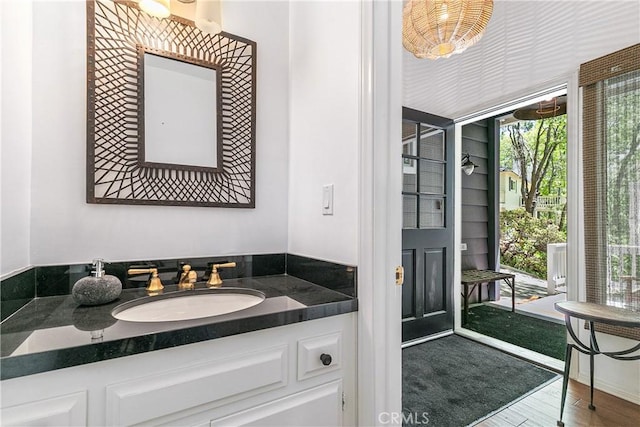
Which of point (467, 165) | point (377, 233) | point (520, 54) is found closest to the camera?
point (377, 233)

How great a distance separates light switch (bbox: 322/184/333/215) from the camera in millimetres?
1204

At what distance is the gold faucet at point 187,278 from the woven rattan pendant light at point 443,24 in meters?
1.87

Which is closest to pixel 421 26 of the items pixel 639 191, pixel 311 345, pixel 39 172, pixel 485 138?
pixel 639 191

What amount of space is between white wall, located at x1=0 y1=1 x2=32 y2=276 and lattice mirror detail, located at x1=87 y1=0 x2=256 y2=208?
0.17 metres

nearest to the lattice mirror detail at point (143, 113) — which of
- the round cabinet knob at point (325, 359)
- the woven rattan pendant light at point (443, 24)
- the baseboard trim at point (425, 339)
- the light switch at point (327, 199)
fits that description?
the light switch at point (327, 199)

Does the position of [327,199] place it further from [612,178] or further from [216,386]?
[612,178]

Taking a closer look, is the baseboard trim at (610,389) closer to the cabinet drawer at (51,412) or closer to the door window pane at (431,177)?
the door window pane at (431,177)

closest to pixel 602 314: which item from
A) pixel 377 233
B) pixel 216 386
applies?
pixel 377 233

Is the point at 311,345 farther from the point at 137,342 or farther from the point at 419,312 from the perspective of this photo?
the point at 419,312

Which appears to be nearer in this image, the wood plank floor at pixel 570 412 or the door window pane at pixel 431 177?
the wood plank floor at pixel 570 412

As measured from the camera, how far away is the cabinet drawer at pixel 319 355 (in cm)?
93

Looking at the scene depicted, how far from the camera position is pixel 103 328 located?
2.43 feet

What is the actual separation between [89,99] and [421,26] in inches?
69.9

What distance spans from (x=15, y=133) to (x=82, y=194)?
26cm
